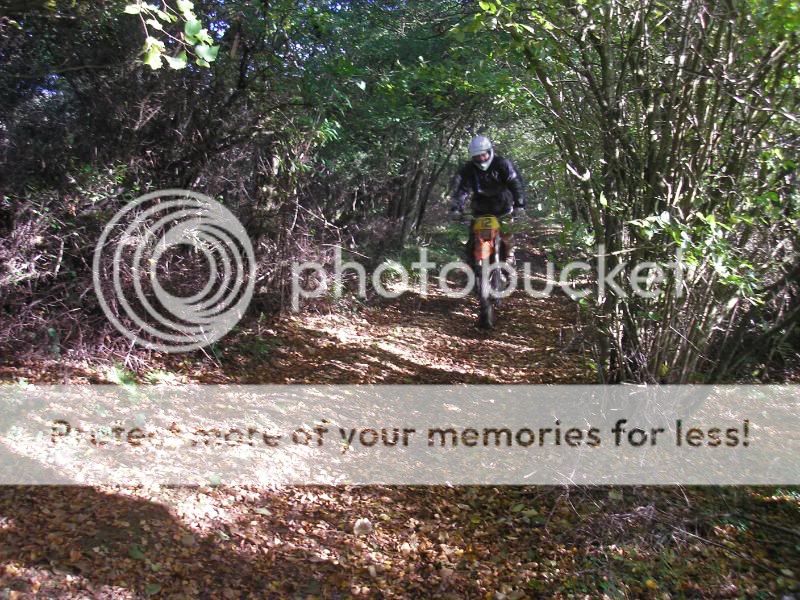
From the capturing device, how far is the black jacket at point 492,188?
697 cm

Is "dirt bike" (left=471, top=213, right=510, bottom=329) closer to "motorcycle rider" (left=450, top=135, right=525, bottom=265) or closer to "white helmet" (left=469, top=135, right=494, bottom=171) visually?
"motorcycle rider" (left=450, top=135, right=525, bottom=265)

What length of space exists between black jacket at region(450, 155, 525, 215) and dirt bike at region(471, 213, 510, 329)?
152 millimetres

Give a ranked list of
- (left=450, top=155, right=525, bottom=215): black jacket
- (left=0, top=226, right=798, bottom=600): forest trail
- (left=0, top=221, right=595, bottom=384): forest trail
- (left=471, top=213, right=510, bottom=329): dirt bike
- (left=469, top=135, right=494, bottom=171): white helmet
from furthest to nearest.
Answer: (left=471, top=213, right=510, bottom=329): dirt bike < (left=450, top=155, right=525, bottom=215): black jacket < (left=469, top=135, right=494, bottom=171): white helmet < (left=0, top=221, right=595, bottom=384): forest trail < (left=0, top=226, right=798, bottom=600): forest trail

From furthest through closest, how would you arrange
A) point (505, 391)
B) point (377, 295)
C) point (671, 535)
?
point (377, 295) < point (505, 391) < point (671, 535)

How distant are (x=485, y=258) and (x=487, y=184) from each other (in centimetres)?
85

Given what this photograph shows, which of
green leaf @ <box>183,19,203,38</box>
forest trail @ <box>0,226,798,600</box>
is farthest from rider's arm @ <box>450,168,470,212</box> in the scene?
green leaf @ <box>183,19,203,38</box>

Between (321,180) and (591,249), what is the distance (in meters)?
4.43

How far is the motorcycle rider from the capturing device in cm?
694

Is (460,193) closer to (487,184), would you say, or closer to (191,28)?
(487,184)

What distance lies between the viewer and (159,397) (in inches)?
181

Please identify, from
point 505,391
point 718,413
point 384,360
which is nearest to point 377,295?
point 384,360

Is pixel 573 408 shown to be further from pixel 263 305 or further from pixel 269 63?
pixel 269 63

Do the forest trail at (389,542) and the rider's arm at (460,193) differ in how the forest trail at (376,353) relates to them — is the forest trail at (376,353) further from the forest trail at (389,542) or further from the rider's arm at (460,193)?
the rider's arm at (460,193)

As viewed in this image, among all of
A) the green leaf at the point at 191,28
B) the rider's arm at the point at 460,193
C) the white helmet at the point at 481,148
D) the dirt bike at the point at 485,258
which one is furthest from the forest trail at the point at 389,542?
the white helmet at the point at 481,148
